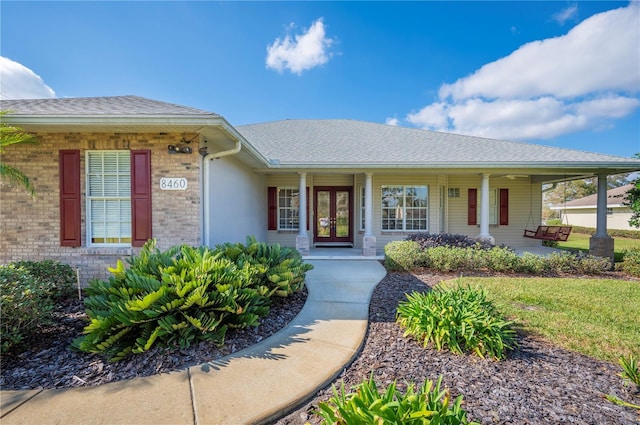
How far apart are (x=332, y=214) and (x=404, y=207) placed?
9.77 ft

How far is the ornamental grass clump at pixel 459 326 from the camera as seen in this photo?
Result: 320cm

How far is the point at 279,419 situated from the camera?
224 cm

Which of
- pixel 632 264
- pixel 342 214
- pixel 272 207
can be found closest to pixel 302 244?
pixel 272 207

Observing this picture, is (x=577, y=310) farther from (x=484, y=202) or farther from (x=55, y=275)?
(x=55, y=275)

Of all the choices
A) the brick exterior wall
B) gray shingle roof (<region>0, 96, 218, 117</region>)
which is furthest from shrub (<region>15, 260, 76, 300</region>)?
gray shingle roof (<region>0, 96, 218, 117</region>)

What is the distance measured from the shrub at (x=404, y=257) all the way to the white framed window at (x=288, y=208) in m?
4.81

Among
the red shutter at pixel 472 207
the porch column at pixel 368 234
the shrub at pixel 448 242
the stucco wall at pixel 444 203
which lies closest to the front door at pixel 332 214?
the stucco wall at pixel 444 203

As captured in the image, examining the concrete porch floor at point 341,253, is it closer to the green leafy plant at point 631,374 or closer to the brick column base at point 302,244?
the brick column base at point 302,244

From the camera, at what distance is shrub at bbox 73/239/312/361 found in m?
3.04

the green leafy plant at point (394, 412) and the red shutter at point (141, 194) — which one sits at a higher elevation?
the red shutter at point (141, 194)

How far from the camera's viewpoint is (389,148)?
10.8m

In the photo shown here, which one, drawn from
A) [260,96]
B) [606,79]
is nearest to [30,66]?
[260,96]

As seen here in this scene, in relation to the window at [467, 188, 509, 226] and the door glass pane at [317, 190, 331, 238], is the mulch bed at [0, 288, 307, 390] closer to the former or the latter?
the door glass pane at [317, 190, 331, 238]

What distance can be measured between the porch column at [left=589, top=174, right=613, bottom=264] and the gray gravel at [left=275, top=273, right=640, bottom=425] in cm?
876
